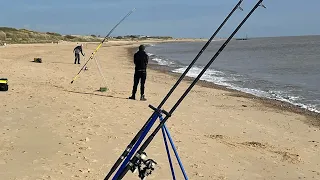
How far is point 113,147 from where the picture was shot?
6.62m

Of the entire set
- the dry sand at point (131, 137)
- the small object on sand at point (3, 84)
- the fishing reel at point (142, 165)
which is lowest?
the dry sand at point (131, 137)

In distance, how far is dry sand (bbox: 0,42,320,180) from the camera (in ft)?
19.1

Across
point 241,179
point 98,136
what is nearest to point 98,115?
point 98,136

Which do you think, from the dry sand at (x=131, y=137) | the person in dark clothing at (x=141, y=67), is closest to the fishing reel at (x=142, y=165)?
the dry sand at (x=131, y=137)

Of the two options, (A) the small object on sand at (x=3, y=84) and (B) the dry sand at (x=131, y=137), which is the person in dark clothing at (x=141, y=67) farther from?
(A) the small object on sand at (x=3, y=84)

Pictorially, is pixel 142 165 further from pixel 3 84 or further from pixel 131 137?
pixel 3 84

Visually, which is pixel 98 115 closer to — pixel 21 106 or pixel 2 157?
pixel 21 106

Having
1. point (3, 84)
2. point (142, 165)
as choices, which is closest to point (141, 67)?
point (3, 84)

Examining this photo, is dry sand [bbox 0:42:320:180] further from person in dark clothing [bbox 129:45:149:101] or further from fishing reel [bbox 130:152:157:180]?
fishing reel [bbox 130:152:157:180]

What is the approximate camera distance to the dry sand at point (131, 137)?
5.83 m

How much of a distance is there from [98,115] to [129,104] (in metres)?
2.02

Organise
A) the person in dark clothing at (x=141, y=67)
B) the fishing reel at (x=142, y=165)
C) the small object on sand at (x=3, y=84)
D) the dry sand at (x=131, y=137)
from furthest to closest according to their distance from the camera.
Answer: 1. the person in dark clothing at (x=141, y=67)
2. the small object on sand at (x=3, y=84)
3. the dry sand at (x=131, y=137)
4. the fishing reel at (x=142, y=165)

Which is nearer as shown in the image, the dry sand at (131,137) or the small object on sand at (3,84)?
the dry sand at (131,137)

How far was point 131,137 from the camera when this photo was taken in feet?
23.9
